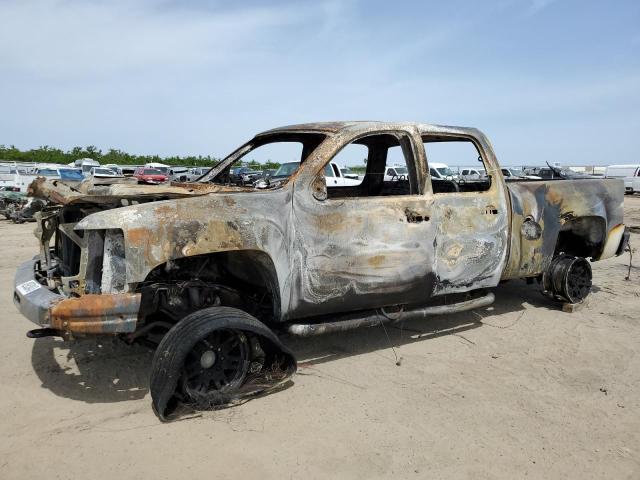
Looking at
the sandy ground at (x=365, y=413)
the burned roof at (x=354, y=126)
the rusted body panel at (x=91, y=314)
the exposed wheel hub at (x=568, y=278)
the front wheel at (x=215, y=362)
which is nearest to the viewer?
the sandy ground at (x=365, y=413)

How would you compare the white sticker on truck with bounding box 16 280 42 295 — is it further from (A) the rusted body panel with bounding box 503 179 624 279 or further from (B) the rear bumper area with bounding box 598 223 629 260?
(B) the rear bumper area with bounding box 598 223 629 260

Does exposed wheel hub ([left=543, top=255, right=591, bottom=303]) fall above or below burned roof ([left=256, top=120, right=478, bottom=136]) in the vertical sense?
below

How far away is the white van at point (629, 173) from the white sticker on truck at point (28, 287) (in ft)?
97.4

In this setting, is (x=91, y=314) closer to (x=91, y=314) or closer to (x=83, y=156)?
(x=91, y=314)

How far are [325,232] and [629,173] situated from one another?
3082cm

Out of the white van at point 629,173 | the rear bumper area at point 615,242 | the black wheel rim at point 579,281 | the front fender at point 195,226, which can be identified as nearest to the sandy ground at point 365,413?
the black wheel rim at point 579,281

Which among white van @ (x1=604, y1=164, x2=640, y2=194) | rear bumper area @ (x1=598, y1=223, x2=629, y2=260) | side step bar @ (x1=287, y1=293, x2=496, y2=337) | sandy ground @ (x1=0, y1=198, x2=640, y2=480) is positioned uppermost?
white van @ (x1=604, y1=164, x2=640, y2=194)

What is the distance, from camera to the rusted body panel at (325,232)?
306 centimetres

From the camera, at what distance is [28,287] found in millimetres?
3402

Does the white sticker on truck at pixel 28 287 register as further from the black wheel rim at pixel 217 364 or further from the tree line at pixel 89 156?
the tree line at pixel 89 156

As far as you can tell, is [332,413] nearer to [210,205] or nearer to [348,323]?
[348,323]

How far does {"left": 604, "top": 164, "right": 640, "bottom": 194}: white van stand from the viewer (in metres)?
28.1

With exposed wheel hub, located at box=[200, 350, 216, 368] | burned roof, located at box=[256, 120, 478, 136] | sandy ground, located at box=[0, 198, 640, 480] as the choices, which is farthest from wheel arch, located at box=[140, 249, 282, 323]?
burned roof, located at box=[256, 120, 478, 136]

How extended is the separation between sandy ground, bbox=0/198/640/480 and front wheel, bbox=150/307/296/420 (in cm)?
13
